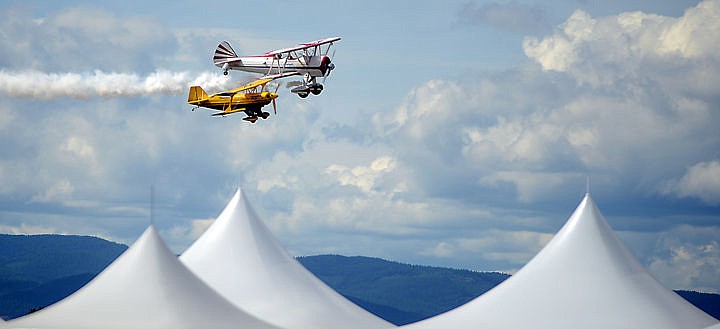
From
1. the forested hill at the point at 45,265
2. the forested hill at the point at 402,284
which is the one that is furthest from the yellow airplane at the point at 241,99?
the forested hill at the point at 402,284

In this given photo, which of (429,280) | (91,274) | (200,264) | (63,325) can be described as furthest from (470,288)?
(63,325)

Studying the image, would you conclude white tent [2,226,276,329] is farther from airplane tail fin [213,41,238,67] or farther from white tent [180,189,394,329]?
airplane tail fin [213,41,238,67]

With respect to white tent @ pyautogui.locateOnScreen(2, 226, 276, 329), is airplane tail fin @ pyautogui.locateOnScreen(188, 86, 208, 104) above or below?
above

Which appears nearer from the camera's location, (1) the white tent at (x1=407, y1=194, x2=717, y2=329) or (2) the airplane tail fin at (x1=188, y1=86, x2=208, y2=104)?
(1) the white tent at (x1=407, y1=194, x2=717, y2=329)

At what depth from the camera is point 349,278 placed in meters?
185

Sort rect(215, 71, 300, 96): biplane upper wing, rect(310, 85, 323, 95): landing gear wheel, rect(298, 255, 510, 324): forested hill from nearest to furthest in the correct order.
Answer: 1. rect(310, 85, 323, 95): landing gear wheel
2. rect(215, 71, 300, 96): biplane upper wing
3. rect(298, 255, 510, 324): forested hill

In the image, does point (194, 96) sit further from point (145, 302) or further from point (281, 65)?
point (145, 302)

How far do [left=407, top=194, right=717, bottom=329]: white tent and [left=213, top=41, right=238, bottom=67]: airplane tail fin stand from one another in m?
10.6

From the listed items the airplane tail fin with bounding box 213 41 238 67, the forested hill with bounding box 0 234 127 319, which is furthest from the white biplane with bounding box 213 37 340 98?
the forested hill with bounding box 0 234 127 319

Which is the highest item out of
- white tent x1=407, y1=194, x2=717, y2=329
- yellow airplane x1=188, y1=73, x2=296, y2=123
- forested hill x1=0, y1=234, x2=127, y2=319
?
forested hill x1=0, y1=234, x2=127, y2=319

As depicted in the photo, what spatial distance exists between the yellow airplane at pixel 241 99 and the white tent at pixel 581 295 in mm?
8289

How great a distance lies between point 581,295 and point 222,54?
1284 cm

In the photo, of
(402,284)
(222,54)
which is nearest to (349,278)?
(402,284)

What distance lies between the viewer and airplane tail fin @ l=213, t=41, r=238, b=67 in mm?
44812
